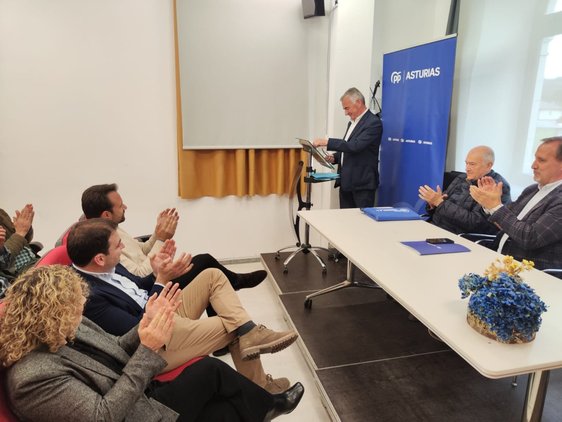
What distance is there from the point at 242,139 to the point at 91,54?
1.48 m

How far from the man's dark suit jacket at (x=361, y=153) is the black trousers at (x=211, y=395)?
7.54 feet

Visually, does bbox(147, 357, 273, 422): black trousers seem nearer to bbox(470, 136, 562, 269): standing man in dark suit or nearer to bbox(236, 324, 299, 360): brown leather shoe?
bbox(236, 324, 299, 360): brown leather shoe

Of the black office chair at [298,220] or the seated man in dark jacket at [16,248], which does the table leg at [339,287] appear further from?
the seated man in dark jacket at [16,248]

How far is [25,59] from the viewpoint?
3340 mm

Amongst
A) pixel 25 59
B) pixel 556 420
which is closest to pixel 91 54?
pixel 25 59

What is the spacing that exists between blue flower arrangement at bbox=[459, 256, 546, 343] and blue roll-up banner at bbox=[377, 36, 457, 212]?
1.95m

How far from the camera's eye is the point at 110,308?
164 centimetres

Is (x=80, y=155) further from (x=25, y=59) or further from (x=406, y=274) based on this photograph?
(x=406, y=274)

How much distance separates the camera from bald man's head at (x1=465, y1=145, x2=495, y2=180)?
104 inches

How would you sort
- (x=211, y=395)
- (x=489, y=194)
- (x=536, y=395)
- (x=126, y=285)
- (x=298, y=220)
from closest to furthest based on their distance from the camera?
(x=536, y=395) < (x=211, y=395) < (x=126, y=285) < (x=489, y=194) < (x=298, y=220)

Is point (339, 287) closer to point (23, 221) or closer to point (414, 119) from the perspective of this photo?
point (414, 119)

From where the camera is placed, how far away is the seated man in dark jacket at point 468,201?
2654mm

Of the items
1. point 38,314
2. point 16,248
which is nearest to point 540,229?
point 38,314

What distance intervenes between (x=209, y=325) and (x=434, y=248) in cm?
117
